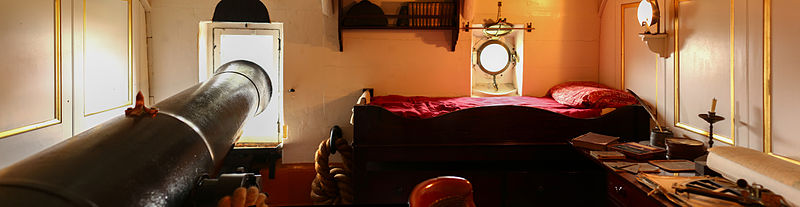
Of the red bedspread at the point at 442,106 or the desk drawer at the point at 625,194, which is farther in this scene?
the red bedspread at the point at 442,106

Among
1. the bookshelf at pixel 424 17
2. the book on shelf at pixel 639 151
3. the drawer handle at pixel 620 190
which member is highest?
the bookshelf at pixel 424 17

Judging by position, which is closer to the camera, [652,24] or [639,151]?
[639,151]

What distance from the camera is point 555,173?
2666 mm

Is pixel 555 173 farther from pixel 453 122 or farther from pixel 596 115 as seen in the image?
pixel 453 122

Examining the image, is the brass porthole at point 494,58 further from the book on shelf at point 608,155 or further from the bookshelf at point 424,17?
the book on shelf at point 608,155

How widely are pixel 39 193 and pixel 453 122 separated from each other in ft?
7.30

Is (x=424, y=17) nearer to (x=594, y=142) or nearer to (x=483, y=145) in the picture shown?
(x=483, y=145)

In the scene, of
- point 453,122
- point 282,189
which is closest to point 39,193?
point 453,122

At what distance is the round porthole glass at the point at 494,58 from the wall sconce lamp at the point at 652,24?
1403mm

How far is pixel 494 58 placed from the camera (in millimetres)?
4137

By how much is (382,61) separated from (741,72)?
8.28ft

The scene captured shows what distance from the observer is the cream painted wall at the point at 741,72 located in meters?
1.87

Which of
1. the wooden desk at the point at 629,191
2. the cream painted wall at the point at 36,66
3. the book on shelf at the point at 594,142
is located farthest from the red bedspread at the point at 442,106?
the cream painted wall at the point at 36,66

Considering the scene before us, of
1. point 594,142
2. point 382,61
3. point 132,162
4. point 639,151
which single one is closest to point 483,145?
point 594,142
